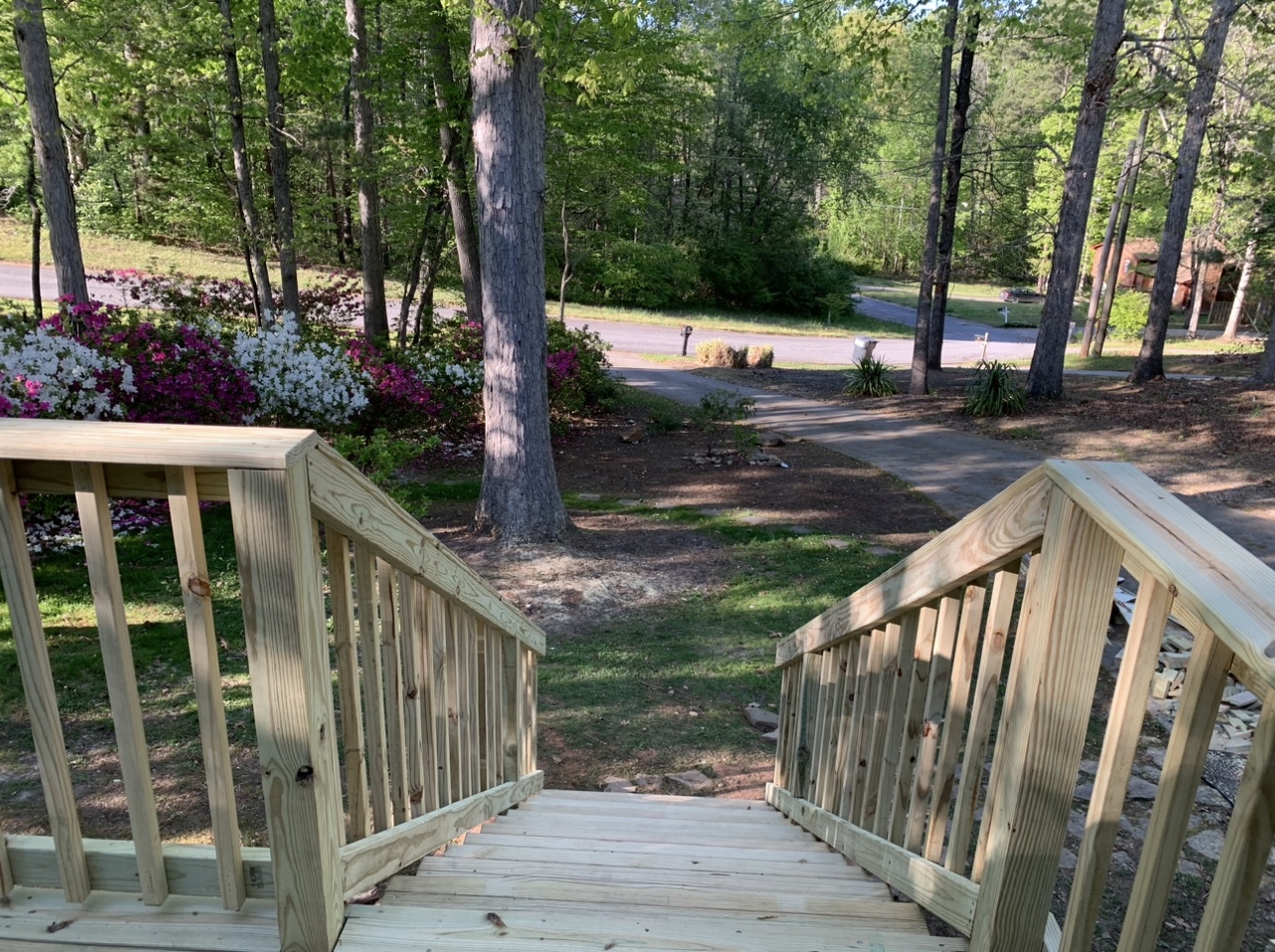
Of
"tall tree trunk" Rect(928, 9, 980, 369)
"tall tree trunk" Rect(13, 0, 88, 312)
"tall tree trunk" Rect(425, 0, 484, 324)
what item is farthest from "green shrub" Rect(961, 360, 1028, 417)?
"tall tree trunk" Rect(13, 0, 88, 312)

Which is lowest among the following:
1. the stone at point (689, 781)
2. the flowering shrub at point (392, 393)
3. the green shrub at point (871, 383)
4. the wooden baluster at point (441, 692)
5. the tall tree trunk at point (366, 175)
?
the stone at point (689, 781)

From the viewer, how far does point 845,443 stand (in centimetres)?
1293

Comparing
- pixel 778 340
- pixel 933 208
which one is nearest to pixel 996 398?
pixel 933 208

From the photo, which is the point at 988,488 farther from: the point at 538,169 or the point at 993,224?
the point at 993,224

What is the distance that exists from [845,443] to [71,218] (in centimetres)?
1075

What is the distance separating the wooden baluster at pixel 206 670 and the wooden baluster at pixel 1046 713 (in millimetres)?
1425

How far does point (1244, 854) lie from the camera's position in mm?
979

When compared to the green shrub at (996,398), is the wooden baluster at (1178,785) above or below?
above

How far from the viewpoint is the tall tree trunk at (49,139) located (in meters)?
9.12

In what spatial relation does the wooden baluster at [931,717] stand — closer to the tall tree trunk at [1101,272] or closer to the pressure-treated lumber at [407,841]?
the pressure-treated lumber at [407,841]

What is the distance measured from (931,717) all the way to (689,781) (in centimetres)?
→ 283

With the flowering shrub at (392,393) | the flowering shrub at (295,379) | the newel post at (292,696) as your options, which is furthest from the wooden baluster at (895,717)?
the flowering shrub at (392,393)

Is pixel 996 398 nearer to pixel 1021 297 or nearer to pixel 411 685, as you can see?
pixel 411 685

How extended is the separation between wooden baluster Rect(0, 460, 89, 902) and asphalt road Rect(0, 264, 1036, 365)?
22.6 meters
